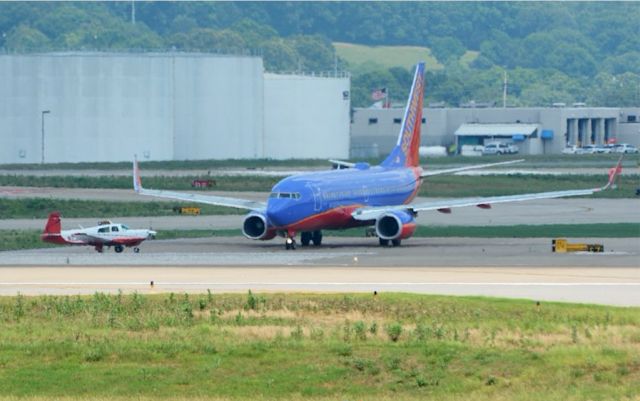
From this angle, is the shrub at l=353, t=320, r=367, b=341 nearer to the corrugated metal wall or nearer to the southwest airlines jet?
the southwest airlines jet

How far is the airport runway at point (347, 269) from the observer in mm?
51875

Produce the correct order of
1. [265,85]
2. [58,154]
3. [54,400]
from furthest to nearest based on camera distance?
[265,85] < [58,154] < [54,400]

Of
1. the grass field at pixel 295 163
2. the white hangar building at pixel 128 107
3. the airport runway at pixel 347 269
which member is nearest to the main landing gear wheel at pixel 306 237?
the airport runway at pixel 347 269

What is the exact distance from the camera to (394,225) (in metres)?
71.6

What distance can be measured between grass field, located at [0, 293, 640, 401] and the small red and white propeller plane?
22.0 meters

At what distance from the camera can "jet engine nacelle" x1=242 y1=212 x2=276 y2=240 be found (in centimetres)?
7112

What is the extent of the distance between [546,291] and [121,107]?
127972 mm

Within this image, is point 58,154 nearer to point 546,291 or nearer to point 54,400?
point 546,291

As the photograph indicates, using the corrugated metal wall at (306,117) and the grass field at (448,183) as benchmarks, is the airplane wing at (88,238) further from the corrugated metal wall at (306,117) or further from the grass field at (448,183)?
the corrugated metal wall at (306,117)

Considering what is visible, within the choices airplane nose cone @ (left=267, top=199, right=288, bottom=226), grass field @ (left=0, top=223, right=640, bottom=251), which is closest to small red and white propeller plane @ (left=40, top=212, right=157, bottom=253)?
grass field @ (left=0, top=223, right=640, bottom=251)

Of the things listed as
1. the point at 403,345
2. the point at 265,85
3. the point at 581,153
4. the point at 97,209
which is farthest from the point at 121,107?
the point at 403,345

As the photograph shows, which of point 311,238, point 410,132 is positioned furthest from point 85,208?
point 311,238

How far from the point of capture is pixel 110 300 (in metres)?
47.0

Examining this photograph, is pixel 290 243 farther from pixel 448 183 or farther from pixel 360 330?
pixel 448 183
